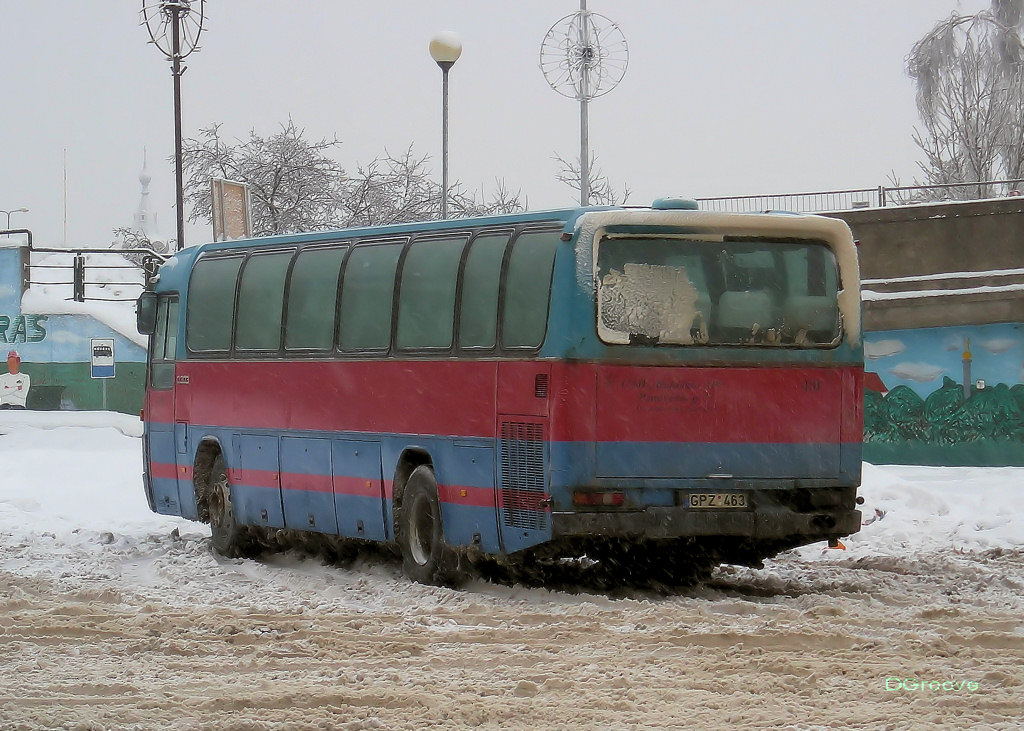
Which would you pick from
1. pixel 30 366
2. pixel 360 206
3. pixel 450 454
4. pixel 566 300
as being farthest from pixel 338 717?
pixel 360 206

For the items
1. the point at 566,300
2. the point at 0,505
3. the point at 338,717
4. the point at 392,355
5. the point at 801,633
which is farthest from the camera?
the point at 0,505

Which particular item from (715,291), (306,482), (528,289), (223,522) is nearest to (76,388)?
(223,522)

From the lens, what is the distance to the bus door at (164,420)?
63.3ft

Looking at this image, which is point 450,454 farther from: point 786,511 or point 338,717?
point 338,717

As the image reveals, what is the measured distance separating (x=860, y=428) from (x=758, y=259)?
1544 millimetres

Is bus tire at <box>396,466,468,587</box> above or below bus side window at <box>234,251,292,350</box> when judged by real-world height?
below

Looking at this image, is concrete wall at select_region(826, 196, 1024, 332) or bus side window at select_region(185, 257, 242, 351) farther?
concrete wall at select_region(826, 196, 1024, 332)

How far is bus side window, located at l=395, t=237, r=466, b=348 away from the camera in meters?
14.8

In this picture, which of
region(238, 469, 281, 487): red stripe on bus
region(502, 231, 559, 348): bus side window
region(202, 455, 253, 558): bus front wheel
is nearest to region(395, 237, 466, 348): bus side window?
region(502, 231, 559, 348): bus side window

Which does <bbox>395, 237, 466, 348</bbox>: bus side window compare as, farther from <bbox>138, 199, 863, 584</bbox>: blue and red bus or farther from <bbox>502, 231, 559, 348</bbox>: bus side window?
<bbox>502, 231, 559, 348</bbox>: bus side window

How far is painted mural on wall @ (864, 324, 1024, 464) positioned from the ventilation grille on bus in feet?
55.9

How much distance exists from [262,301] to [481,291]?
3.85 m

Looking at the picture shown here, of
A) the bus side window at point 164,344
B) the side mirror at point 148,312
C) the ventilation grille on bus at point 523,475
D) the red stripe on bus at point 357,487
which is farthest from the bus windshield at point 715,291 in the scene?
the side mirror at point 148,312

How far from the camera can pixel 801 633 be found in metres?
10.8
